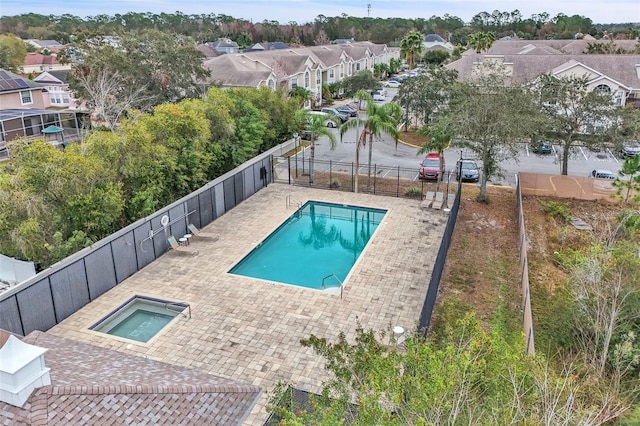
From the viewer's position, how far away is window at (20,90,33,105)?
43.9 m

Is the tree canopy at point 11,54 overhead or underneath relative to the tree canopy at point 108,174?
overhead

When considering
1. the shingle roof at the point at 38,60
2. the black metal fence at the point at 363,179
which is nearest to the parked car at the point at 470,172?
the black metal fence at the point at 363,179

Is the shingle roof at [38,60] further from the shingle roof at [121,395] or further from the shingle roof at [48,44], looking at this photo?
the shingle roof at [121,395]

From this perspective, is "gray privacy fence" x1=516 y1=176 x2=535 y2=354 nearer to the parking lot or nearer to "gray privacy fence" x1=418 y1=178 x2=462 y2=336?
"gray privacy fence" x1=418 y1=178 x2=462 y2=336

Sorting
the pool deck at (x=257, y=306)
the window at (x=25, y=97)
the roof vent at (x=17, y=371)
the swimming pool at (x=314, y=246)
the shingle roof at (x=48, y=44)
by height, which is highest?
the shingle roof at (x=48, y=44)

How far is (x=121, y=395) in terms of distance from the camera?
710cm

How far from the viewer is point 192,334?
14.3m

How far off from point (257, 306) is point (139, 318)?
12.3 feet

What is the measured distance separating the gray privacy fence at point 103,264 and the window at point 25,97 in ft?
101

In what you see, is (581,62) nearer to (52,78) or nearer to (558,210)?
(558,210)

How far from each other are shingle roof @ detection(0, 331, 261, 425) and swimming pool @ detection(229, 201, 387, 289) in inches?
350

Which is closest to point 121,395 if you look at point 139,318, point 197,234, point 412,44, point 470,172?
point 139,318

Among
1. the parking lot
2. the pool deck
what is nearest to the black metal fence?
the parking lot

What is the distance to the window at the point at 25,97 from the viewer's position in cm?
4388
